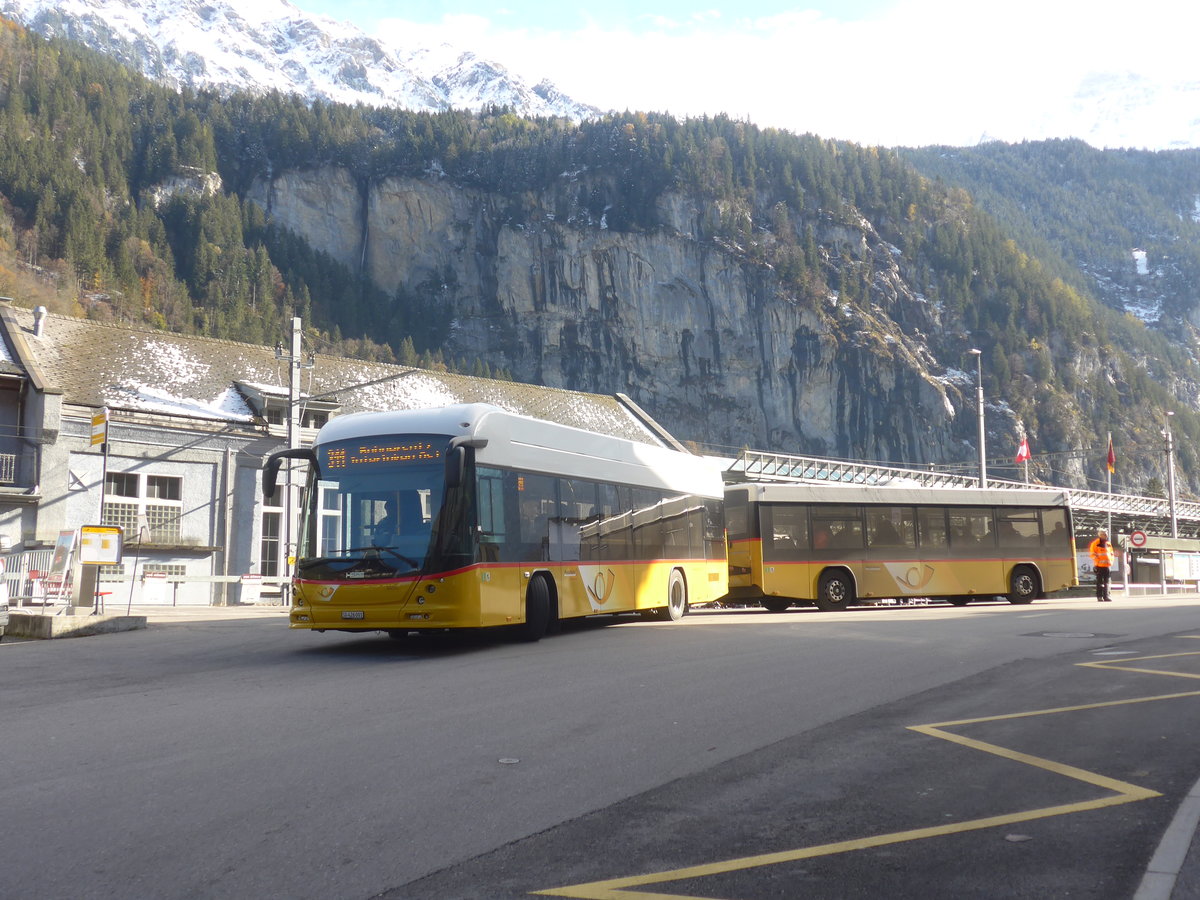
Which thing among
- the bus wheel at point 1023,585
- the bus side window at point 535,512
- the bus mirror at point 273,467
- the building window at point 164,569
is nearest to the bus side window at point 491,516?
the bus side window at point 535,512

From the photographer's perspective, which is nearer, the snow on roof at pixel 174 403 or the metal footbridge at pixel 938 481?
the snow on roof at pixel 174 403

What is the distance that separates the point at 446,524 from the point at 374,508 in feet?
3.05

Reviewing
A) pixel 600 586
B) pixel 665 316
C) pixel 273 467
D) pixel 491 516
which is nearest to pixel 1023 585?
pixel 600 586

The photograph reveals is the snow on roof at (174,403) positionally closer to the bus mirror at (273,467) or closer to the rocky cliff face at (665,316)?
the bus mirror at (273,467)

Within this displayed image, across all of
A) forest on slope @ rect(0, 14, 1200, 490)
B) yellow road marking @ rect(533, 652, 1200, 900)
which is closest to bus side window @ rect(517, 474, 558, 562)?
yellow road marking @ rect(533, 652, 1200, 900)

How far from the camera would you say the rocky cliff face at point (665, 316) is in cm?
14800

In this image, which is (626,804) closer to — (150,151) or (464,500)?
(464,500)

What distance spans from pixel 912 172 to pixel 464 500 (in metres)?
174

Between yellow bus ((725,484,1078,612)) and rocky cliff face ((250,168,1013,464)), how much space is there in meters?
119

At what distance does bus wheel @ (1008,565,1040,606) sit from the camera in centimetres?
2619

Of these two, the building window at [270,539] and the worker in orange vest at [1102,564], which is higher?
the building window at [270,539]

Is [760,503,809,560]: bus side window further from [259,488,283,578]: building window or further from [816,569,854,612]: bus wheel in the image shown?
[259,488,283,578]: building window

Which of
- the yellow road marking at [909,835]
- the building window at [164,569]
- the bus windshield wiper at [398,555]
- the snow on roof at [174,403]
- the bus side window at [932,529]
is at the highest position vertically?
the snow on roof at [174,403]

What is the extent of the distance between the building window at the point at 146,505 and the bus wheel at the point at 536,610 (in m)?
24.4
